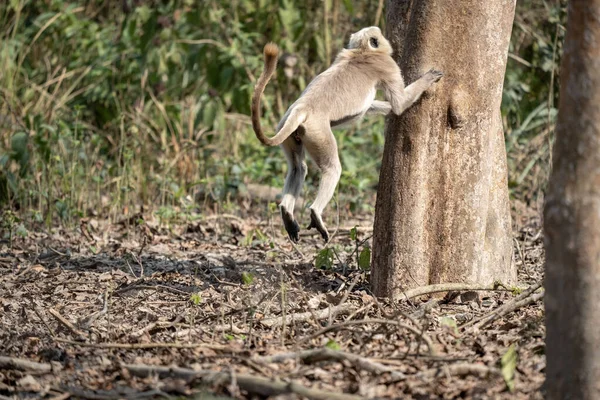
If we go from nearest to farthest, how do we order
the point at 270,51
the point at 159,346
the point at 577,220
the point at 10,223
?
the point at 577,220, the point at 159,346, the point at 270,51, the point at 10,223

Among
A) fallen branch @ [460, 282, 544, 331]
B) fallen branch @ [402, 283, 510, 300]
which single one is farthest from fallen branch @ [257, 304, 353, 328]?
fallen branch @ [460, 282, 544, 331]

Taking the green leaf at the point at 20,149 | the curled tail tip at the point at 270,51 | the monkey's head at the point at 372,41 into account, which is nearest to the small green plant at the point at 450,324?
the curled tail tip at the point at 270,51

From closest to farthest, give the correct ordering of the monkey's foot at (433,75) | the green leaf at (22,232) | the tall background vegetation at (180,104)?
the monkey's foot at (433,75) → the green leaf at (22,232) → the tall background vegetation at (180,104)

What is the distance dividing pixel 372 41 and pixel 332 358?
8.88 feet

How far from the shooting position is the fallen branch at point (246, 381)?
3287mm

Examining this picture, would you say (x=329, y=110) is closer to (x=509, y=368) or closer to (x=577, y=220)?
(x=509, y=368)

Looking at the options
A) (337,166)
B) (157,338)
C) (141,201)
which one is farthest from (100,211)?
(157,338)

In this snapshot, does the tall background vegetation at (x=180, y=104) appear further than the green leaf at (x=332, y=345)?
Yes

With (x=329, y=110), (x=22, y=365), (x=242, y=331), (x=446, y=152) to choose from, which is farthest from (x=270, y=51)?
(x=22, y=365)

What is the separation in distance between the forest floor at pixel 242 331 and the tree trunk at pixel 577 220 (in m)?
0.43

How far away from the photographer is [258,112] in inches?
194

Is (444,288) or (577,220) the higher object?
(577,220)

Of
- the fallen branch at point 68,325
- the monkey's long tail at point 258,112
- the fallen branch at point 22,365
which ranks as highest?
the monkey's long tail at point 258,112

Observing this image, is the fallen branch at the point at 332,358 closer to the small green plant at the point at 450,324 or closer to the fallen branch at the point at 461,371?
the fallen branch at the point at 461,371
